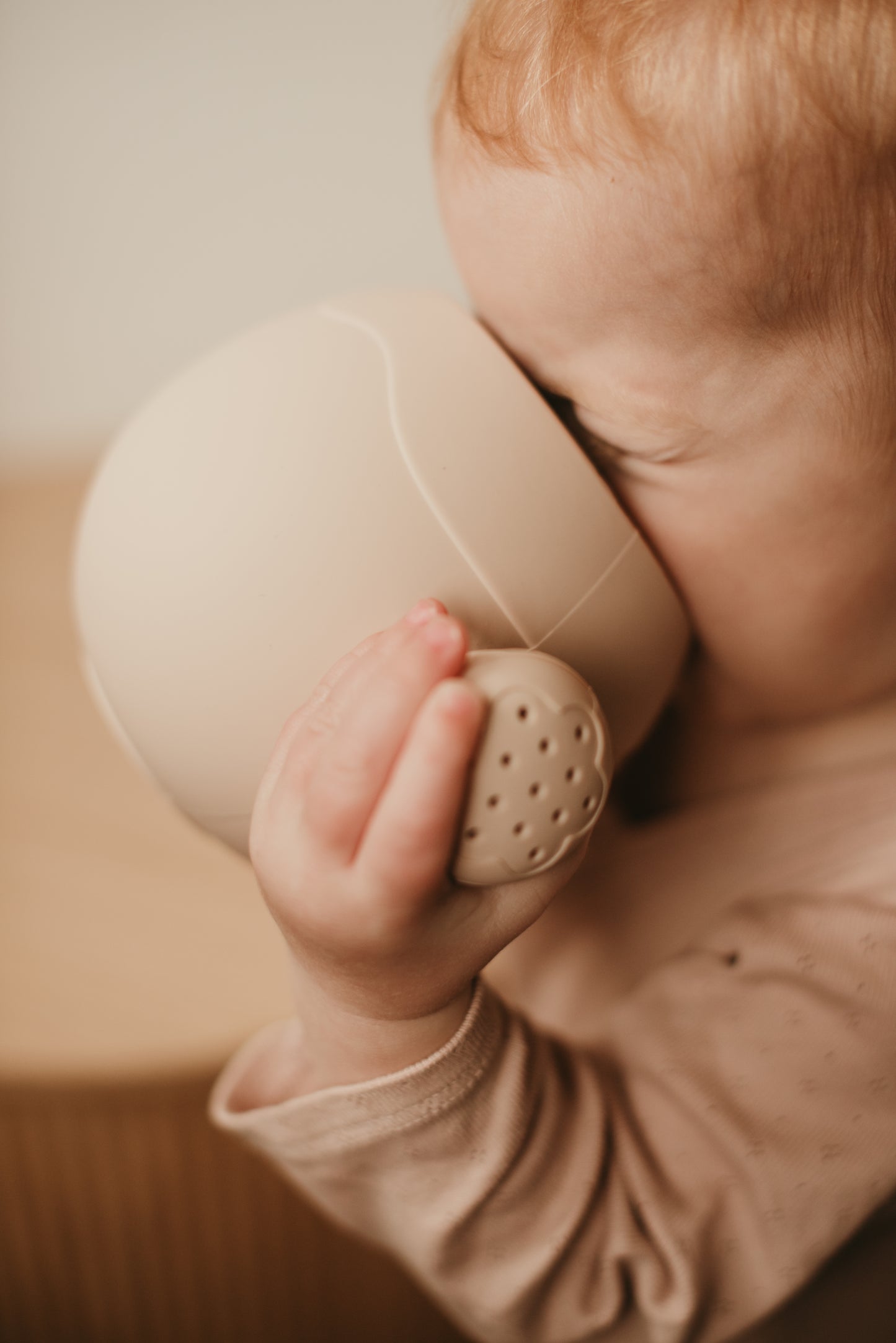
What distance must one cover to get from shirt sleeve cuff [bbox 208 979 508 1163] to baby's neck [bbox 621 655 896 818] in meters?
0.25

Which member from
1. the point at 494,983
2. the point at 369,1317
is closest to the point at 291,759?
the point at 494,983

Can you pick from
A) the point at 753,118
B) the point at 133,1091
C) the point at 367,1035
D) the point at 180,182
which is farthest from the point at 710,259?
the point at 180,182

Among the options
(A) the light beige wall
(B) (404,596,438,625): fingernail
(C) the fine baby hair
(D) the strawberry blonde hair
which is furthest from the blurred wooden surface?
(A) the light beige wall

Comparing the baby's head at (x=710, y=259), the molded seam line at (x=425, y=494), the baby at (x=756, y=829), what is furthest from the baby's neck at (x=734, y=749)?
the molded seam line at (x=425, y=494)

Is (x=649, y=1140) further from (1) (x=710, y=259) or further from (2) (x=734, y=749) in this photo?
(1) (x=710, y=259)

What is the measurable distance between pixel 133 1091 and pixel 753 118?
0.59 meters

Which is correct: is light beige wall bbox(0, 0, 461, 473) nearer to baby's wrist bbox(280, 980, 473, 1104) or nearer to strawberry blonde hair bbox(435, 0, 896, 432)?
strawberry blonde hair bbox(435, 0, 896, 432)

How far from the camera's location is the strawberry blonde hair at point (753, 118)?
0.36 meters

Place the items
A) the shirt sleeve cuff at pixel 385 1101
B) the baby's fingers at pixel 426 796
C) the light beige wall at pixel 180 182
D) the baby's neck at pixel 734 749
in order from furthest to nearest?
the light beige wall at pixel 180 182, the baby's neck at pixel 734 749, the shirt sleeve cuff at pixel 385 1101, the baby's fingers at pixel 426 796

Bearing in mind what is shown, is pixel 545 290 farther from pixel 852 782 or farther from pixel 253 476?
pixel 852 782

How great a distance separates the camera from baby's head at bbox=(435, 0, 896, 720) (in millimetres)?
369

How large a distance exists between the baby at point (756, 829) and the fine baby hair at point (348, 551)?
0.03m

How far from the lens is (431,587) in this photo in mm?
401

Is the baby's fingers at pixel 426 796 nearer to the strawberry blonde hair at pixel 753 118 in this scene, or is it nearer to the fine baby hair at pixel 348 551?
the fine baby hair at pixel 348 551
